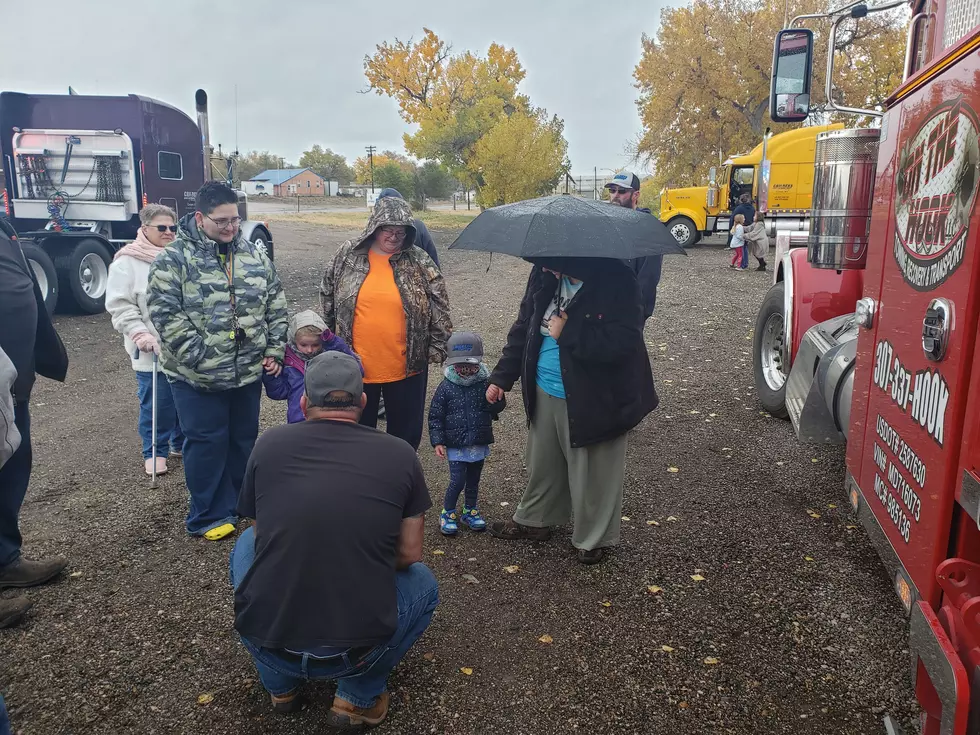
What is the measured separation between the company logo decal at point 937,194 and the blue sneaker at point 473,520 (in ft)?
8.40

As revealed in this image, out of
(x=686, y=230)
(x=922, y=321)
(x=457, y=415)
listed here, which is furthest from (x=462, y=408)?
(x=686, y=230)

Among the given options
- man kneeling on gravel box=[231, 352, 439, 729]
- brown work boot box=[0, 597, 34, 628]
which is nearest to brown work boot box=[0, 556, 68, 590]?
brown work boot box=[0, 597, 34, 628]

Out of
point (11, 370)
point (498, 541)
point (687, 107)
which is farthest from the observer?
point (687, 107)

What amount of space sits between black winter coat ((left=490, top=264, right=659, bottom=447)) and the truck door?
1.06 m

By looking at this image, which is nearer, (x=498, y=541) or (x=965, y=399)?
(x=965, y=399)


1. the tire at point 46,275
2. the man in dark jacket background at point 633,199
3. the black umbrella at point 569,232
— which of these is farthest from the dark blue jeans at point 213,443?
the tire at point 46,275

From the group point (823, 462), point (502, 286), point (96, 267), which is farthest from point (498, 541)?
point (502, 286)

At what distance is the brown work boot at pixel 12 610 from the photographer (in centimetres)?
323

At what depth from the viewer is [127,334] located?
15.3 feet

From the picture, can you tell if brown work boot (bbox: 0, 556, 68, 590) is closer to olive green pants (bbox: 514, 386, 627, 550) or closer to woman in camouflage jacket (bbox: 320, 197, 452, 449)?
woman in camouflage jacket (bbox: 320, 197, 452, 449)

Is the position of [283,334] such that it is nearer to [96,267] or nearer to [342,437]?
[342,437]

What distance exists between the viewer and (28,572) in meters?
3.56

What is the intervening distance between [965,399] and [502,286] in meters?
12.8

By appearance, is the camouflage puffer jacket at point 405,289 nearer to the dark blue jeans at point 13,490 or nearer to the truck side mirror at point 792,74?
the dark blue jeans at point 13,490
